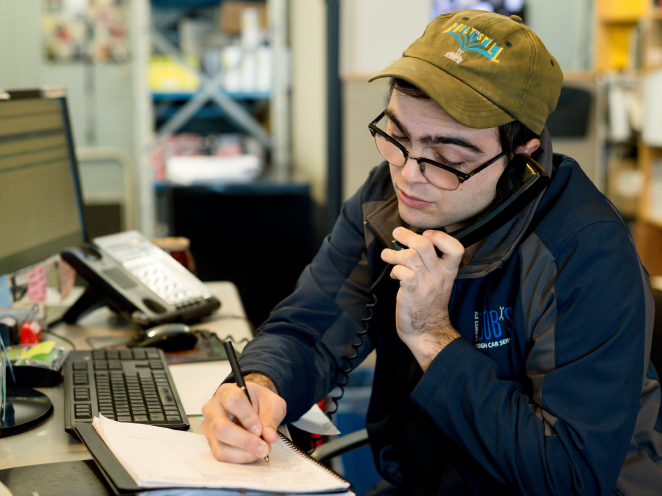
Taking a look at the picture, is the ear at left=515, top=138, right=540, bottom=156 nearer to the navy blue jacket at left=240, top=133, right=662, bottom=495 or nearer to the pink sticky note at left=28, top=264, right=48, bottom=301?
the navy blue jacket at left=240, top=133, right=662, bottom=495

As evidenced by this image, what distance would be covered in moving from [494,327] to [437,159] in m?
0.26

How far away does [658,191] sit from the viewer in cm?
355

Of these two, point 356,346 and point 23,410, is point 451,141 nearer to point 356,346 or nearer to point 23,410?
point 356,346

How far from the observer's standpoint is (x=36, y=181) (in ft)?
4.44

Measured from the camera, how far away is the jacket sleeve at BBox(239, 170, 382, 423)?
1.04m

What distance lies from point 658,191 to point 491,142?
294 centimetres

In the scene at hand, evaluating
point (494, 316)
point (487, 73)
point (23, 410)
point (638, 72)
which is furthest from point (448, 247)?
Answer: point (638, 72)

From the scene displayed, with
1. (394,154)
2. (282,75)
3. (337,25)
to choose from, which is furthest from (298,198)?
(394,154)

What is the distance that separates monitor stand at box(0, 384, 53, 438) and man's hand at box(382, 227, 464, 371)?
1.70 ft

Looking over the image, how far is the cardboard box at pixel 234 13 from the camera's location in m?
3.96

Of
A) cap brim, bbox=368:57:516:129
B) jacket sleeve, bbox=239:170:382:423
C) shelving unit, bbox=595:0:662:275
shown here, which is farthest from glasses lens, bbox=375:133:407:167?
shelving unit, bbox=595:0:662:275

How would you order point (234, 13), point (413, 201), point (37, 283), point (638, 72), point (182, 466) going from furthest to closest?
point (234, 13) < point (638, 72) < point (37, 283) < point (413, 201) < point (182, 466)

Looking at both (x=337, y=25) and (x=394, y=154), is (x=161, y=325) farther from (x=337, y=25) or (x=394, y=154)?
(x=337, y=25)

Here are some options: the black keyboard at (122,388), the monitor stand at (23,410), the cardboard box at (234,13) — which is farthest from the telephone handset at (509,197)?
the cardboard box at (234,13)
